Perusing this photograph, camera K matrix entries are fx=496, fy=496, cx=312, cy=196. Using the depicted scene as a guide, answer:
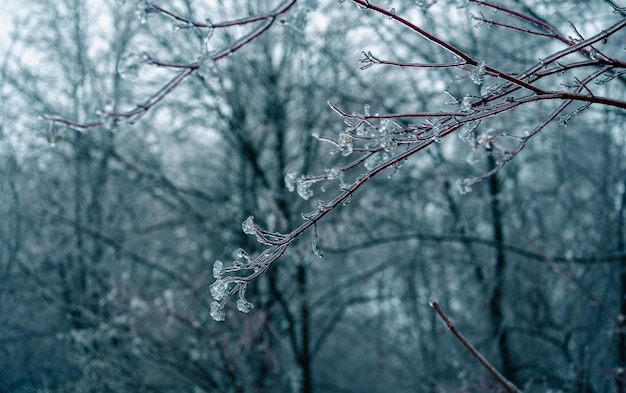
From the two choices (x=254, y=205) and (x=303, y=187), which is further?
(x=254, y=205)

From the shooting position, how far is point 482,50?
5.19m

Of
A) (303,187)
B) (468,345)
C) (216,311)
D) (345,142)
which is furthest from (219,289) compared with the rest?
(468,345)

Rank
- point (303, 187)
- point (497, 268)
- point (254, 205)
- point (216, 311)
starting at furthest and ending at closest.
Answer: point (254, 205) < point (497, 268) < point (303, 187) < point (216, 311)

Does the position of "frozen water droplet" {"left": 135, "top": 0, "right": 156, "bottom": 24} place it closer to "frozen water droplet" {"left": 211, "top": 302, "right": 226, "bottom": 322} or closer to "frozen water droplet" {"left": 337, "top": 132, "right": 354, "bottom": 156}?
"frozen water droplet" {"left": 337, "top": 132, "right": 354, "bottom": 156}

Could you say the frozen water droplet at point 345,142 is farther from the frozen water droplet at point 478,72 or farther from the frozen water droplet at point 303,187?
the frozen water droplet at point 478,72

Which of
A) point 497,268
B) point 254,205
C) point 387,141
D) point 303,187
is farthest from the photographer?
point 254,205

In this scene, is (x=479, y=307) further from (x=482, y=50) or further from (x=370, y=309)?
(x=370, y=309)

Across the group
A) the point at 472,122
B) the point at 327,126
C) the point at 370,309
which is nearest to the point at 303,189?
→ the point at 472,122

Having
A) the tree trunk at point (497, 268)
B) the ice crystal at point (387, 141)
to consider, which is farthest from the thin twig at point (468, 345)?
the tree trunk at point (497, 268)

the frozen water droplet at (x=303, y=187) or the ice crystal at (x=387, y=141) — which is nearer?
the ice crystal at (x=387, y=141)

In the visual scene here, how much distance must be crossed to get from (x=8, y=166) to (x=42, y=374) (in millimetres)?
2367

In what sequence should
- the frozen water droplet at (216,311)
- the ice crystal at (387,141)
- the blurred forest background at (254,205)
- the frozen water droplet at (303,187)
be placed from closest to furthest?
the frozen water droplet at (216,311)
the ice crystal at (387,141)
the frozen water droplet at (303,187)
the blurred forest background at (254,205)

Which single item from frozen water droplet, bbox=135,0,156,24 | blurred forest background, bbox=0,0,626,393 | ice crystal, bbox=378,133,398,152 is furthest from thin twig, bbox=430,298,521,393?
blurred forest background, bbox=0,0,626,393

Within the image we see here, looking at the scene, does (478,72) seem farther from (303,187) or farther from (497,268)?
(497,268)
